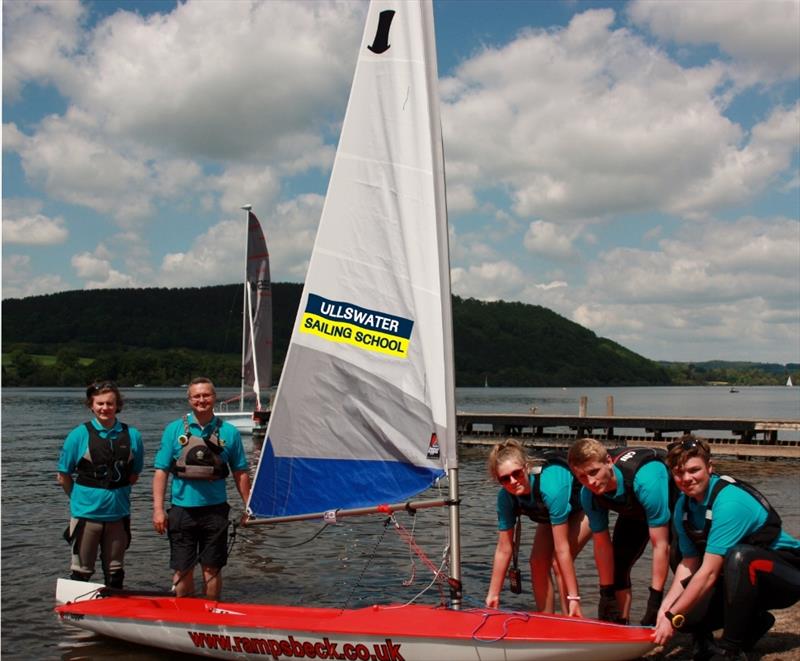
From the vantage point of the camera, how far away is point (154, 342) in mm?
165375

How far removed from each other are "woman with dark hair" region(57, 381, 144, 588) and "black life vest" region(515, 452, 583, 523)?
383 centimetres

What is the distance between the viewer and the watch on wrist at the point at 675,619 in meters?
5.20

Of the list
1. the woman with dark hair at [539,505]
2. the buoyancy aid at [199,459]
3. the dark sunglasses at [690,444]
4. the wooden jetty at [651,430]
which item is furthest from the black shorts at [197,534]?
the wooden jetty at [651,430]

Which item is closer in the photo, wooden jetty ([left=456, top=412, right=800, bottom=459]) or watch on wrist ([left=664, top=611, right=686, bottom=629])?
watch on wrist ([left=664, top=611, right=686, bottom=629])

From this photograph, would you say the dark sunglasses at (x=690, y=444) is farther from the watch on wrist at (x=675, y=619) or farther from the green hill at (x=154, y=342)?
the green hill at (x=154, y=342)

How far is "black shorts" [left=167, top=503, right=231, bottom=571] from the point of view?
7191mm

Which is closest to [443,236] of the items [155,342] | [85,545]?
[85,545]

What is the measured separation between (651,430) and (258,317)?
19512 mm

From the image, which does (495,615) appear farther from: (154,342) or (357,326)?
(154,342)

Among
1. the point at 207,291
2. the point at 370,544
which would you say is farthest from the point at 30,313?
the point at 370,544

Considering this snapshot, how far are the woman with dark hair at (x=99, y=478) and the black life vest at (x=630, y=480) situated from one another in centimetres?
445

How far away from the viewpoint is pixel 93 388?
7.32 meters

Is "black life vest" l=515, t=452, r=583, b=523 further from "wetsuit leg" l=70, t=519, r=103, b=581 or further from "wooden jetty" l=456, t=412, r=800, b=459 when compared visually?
"wooden jetty" l=456, t=412, r=800, b=459

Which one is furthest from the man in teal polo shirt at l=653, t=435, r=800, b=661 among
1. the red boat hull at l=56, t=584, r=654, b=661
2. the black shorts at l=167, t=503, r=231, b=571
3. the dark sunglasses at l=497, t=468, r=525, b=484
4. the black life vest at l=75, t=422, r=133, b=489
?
the black life vest at l=75, t=422, r=133, b=489
